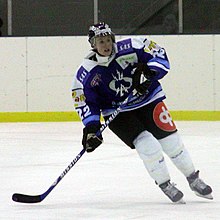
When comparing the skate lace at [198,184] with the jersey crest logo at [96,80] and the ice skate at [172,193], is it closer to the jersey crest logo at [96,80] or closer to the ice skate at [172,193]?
the ice skate at [172,193]

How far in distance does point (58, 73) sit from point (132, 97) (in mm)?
5226

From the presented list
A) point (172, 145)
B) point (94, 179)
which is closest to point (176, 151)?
point (172, 145)

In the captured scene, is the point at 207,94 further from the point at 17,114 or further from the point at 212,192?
the point at 212,192

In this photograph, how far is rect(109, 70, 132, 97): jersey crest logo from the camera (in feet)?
13.1

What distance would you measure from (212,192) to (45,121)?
5068mm

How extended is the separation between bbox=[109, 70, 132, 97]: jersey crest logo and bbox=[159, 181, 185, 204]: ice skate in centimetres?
48

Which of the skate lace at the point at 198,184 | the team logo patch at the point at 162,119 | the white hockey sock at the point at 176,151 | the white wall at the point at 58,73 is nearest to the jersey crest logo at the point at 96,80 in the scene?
the team logo patch at the point at 162,119

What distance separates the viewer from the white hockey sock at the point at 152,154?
3.86 m

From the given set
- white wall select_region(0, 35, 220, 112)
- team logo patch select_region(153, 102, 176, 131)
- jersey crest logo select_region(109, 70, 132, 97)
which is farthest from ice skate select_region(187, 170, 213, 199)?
white wall select_region(0, 35, 220, 112)

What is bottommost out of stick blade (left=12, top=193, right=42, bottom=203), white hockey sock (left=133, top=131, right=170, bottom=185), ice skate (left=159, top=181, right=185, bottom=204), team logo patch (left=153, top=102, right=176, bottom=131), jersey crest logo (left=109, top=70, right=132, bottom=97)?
stick blade (left=12, top=193, right=42, bottom=203)

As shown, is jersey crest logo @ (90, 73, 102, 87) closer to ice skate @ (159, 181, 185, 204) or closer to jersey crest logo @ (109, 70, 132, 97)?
jersey crest logo @ (109, 70, 132, 97)

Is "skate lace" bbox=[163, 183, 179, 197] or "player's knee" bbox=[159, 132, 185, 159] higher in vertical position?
"player's knee" bbox=[159, 132, 185, 159]

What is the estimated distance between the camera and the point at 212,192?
13.7 ft

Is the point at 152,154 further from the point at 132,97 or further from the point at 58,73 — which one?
the point at 58,73
